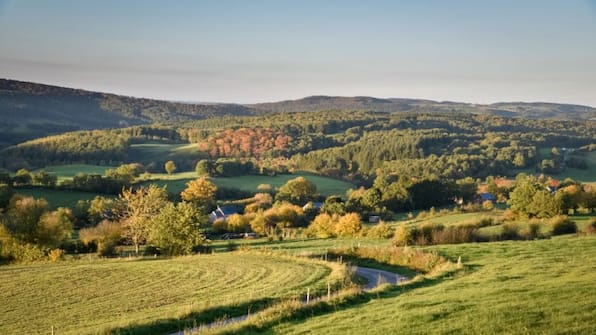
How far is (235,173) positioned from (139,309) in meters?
99.4

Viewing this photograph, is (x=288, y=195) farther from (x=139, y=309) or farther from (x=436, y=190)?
(x=139, y=309)

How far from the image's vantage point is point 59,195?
84938mm

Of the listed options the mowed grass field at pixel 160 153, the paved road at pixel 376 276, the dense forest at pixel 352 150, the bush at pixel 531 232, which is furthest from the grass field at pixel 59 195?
the bush at pixel 531 232

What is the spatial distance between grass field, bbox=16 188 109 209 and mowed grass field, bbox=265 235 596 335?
240ft

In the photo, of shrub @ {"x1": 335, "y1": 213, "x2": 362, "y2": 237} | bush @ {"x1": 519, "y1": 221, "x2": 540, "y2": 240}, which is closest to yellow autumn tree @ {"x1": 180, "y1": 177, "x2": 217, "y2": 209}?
shrub @ {"x1": 335, "y1": 213, "x2": 362, "y2": 237}

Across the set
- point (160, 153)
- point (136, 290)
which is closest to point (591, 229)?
point (136, 290)

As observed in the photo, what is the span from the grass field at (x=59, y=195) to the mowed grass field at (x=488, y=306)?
240ft

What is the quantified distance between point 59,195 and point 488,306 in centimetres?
8403

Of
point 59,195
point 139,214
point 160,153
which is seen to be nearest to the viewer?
point 139,214

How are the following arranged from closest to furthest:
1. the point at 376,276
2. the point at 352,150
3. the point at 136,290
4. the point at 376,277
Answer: the point at 136,290, the point at 376,277, the point at 376,276, the point at 352,150

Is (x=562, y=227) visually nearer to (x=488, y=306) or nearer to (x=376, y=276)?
(x=376, y=276)

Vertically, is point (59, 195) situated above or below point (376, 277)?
below

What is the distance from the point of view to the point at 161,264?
34219 mm

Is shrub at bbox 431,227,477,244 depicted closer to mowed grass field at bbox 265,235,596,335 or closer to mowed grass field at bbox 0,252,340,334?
mowed grass field at bbox 0,252,340,334
